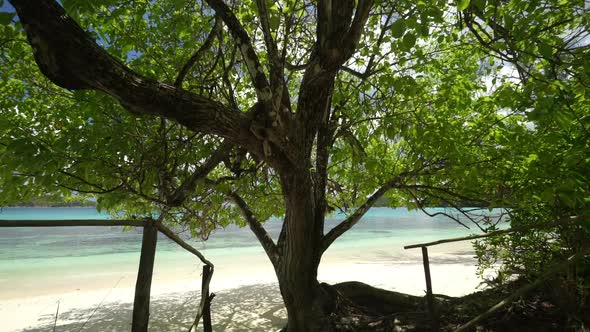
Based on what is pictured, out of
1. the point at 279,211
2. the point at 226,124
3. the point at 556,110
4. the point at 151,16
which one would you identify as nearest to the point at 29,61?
the point at 151,16

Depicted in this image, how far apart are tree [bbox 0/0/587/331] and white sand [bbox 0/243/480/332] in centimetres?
279

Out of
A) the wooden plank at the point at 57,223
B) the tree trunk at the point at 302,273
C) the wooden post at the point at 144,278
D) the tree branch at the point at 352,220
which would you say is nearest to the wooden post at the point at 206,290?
the wooden post at the point at 144,278

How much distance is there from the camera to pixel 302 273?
14.8 feet

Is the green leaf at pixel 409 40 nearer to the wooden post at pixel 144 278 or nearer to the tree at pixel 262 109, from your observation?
the tree at pixel 262 109

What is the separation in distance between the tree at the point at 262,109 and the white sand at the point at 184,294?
9.16ft

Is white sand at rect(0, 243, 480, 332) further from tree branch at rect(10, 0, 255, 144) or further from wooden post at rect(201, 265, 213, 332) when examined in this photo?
tree branch at rect(10, 0, 255, 144)

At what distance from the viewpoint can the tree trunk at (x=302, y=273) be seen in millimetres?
4156

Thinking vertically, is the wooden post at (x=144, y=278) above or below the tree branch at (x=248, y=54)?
below

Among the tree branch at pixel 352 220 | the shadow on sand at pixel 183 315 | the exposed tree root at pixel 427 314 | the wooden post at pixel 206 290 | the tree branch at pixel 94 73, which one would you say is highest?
the tree branch at pixel 94 73

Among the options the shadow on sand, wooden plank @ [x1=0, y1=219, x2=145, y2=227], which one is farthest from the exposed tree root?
wooden plank @ [x1=0, y1=219, x2=145, y2=227]

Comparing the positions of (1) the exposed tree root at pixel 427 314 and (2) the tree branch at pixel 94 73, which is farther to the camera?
(1) the exposed tree root at pixel 427 314

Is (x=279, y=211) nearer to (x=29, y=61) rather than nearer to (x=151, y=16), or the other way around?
(x=151, y=16)

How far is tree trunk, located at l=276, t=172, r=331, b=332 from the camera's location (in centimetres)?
416

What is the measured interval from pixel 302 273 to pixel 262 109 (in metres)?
2.43
